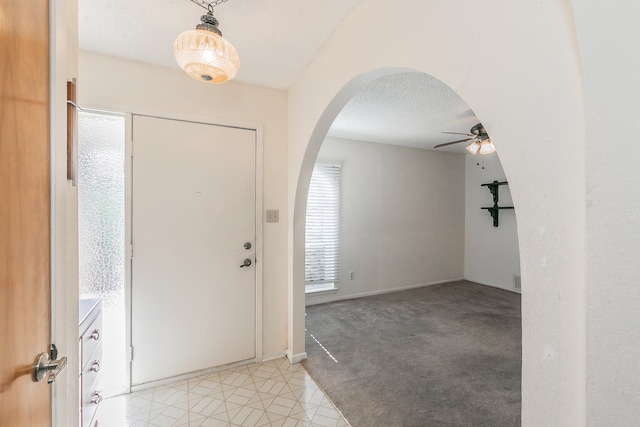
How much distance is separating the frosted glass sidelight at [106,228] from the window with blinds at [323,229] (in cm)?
225

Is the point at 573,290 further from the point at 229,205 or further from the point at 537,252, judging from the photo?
the point at 229,205

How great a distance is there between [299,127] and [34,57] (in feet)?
5.65

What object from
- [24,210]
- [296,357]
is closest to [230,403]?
[296,357]

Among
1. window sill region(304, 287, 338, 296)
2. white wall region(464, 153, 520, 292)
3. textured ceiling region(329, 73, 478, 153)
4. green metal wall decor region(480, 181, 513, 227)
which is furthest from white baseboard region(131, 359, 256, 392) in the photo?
green metal wall decor region(480, 181, 513, 227)

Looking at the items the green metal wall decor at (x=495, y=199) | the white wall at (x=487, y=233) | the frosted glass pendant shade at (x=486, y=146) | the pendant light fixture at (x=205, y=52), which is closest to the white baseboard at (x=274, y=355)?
the pendant light fixture at (x=205, y=52)

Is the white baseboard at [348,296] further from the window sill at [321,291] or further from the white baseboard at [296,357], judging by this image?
the white baseboard at [296,357]

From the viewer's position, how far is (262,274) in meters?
2.41

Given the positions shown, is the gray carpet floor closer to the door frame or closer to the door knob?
the door frame

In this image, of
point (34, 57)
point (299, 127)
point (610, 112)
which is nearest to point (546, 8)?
point (610, 112)

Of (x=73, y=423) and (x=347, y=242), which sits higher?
(x=347, y=242)

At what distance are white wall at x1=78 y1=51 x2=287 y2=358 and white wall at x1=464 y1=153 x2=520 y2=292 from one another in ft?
12.7

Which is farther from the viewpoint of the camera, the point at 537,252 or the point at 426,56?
the point at 426,56

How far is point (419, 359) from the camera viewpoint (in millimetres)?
2424

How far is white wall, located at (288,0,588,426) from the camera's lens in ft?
2.14
